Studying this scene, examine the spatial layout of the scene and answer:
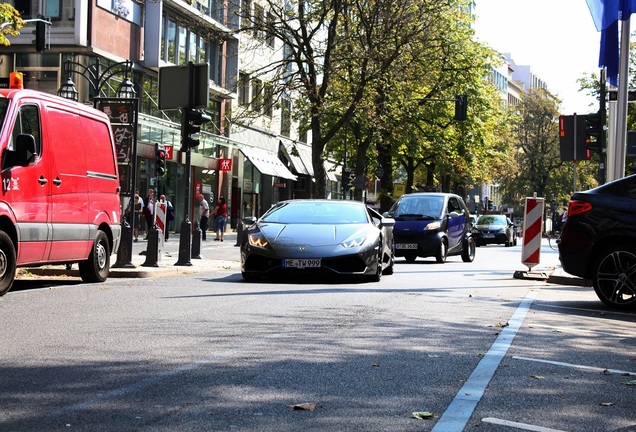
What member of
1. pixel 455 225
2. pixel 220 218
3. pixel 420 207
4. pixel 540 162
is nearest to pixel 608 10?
pixel 420 207

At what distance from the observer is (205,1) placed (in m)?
50.2

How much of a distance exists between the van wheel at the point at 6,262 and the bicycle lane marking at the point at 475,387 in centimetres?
570

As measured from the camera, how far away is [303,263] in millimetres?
15102

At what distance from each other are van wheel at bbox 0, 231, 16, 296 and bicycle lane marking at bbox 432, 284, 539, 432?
5698 millimetres

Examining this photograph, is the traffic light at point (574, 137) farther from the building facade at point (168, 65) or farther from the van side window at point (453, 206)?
the building facade at point (168, 65)

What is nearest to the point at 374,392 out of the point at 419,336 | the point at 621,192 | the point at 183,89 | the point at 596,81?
the point at 419,336

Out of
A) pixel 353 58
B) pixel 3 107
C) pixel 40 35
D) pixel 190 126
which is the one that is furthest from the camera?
pixel 353 58

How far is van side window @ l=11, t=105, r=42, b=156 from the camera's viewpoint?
1246 centimetres

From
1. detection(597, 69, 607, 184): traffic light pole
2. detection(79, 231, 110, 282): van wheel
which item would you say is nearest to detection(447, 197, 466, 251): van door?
detection(597, 69, 607, 184): traffic light pole

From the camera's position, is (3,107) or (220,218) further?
(220,218)

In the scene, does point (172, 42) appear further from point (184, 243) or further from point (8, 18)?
point (184, 243)

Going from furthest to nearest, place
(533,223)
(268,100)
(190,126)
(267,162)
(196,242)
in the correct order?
(267,162), (268,100), (196,242), (190,126), (533,223)

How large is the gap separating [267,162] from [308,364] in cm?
5260

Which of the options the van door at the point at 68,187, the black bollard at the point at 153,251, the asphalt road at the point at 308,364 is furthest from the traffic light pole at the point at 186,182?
the asphalt road at the point at 308,364
